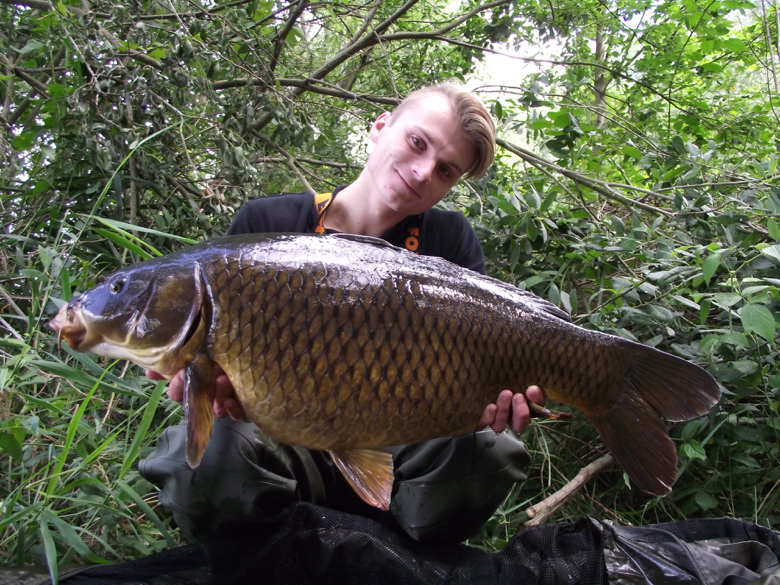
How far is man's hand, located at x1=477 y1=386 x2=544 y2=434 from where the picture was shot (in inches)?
41.6

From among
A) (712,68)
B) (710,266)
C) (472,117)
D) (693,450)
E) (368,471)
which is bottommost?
(693,450)

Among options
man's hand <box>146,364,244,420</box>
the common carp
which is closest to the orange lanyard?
the common carp

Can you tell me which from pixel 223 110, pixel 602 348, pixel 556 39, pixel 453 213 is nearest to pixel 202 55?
pixel 223 110

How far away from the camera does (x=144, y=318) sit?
0.90 metres

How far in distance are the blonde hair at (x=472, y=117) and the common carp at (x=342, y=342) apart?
1.78ft

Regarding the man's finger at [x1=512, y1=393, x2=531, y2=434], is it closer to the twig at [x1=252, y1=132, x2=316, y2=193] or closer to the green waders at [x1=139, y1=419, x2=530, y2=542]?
the green waders at [x1=139, y1=419, x2=530, y2=542]

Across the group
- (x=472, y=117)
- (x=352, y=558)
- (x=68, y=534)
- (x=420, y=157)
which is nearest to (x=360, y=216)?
(x=420, y=157)

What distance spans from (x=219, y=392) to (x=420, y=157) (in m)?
0.78

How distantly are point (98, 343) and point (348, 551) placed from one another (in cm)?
58

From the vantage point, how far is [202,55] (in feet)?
6.57

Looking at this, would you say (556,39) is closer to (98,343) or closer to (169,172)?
(169,172)

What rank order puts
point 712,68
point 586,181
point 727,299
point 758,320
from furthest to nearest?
1. point 712,68
2. point 586,181
3. point 727,299
4. point 758,320

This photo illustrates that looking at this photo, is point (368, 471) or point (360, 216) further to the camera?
point (360, 216)

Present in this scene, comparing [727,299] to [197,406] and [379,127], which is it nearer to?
[379,127]
